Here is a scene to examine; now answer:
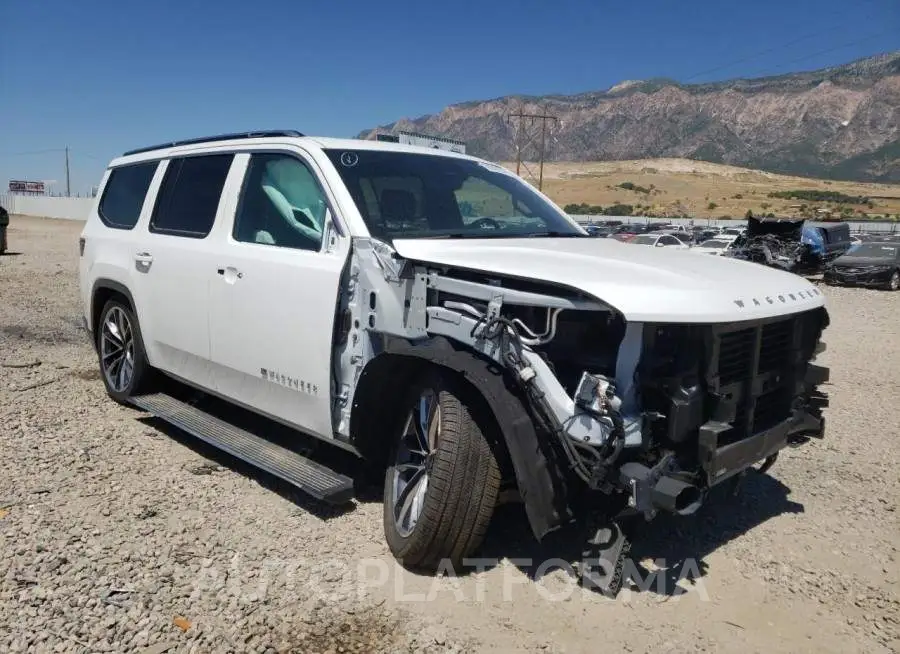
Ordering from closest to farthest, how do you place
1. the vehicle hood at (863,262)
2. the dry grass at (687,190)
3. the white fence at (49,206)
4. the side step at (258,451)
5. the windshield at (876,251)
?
the side step at (258,451), the vehicle hood at (863,262), the windshield at (876,251), the white fence at (49,206), the dry grass at (687,190)

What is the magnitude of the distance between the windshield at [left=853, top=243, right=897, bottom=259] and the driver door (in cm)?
2057

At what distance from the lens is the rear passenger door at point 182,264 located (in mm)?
4625

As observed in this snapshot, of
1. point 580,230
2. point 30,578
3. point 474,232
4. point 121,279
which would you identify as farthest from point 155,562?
point 580,230

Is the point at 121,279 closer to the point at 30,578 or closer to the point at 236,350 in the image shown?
the point at 236,350

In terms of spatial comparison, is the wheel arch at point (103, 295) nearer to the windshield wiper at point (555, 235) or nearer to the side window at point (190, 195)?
the side window at point (190, 195)

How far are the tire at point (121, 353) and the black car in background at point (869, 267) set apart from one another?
780 inches

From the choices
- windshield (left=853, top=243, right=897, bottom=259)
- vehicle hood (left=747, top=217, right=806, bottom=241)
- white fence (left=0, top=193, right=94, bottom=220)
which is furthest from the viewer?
white fence (left=0, top=193, right=94, bottom=220)

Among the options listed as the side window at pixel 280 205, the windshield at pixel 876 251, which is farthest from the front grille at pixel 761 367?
the windshield at pixel 876 251

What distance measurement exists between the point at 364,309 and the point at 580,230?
1.75 metres

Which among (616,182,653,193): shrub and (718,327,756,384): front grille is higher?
(616,182,653,193): shrub

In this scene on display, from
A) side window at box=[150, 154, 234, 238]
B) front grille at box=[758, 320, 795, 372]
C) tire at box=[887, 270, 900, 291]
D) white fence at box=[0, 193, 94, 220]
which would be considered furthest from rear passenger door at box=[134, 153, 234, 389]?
white fence at box=[0, 193, 94, 220]

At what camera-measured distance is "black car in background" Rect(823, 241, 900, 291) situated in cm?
1985

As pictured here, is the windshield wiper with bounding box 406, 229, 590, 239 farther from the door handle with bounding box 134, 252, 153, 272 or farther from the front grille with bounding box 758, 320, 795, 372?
the door handle with bounding box 134, 252, 153, 272

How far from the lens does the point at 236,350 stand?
14.2 ft
